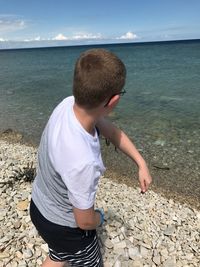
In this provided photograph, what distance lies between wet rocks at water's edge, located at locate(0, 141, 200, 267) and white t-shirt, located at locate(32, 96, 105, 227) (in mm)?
1993

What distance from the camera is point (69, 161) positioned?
2.35 m

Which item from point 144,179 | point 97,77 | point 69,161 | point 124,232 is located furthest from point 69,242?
point 124,232

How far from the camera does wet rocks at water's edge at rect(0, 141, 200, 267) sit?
4.51m

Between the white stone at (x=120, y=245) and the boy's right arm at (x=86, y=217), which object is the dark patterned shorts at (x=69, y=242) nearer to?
the boy's right arm at (x=86, y=217)

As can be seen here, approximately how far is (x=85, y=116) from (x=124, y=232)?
10.1 feet

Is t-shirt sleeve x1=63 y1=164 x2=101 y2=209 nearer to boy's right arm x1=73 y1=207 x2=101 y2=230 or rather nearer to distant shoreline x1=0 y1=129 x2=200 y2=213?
boy's right arm x1=73 y1=207 x2=101 y2=230

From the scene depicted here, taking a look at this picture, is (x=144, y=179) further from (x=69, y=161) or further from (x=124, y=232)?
(x=124, y=232)

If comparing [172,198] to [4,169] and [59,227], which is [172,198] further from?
[59,227]

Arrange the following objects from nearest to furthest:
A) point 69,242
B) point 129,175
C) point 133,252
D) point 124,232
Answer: point 69,242, point 133,252, point 124,232, point 129,175

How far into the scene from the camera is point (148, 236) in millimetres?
5148

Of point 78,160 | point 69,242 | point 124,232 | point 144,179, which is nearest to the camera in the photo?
point 78,160

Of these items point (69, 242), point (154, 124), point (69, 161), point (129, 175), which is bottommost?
point (154, 124)

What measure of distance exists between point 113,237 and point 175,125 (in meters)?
10.2

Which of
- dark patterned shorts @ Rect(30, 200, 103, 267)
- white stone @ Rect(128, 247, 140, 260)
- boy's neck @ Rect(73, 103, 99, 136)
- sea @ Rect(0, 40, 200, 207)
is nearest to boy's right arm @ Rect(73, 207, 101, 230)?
dark patterned shorts @ Rect(30, 200, 103, 267)
